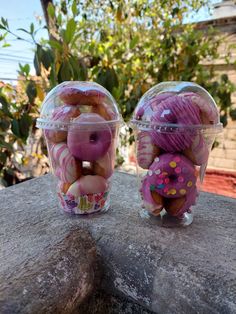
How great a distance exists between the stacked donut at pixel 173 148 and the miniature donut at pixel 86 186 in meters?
0.12

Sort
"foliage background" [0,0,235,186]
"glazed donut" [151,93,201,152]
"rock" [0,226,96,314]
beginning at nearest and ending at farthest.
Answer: "rock" [0,226,96,314] < "glazed donut" [151,93,201,152] < "foliage background" [0,0,235,186]

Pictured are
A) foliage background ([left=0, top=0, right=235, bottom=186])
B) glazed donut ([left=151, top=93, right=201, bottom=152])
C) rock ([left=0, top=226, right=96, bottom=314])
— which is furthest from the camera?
foliage background ([left=0, top=0, right=235, bottom=186])

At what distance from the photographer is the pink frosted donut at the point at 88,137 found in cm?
61

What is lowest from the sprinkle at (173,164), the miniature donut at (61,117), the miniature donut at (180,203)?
the miniature donut at (180,203)

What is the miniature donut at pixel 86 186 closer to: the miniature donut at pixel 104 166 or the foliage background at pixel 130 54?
the miniature donut at pixel 104 166

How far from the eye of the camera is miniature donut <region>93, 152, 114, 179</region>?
25.7 inches

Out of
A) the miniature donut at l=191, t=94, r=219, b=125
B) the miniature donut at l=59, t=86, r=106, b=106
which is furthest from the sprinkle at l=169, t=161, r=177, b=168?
the miniature donut at l=59, t=86, r=106, b=106

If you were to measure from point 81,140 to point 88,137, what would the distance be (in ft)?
0.06

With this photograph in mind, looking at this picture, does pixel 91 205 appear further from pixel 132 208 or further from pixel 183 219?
pixel 183 219

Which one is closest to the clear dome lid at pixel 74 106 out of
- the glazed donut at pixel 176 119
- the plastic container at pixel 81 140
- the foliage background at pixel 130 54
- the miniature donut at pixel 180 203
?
the plastic container at pixel 81 140

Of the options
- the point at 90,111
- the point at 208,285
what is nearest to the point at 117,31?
the point at 90,111

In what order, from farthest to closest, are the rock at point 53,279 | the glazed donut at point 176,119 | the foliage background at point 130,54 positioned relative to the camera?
1. the foliage background at point 130,54
2. the glazed donut at point 176,119
3. the rock at point 53,279

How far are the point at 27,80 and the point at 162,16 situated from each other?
4.14ft

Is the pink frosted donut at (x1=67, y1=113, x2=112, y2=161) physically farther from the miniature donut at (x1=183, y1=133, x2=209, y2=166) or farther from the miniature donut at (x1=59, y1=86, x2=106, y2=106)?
the miniature donut at (x1=183, y1=133, x2=209, y2=166)
